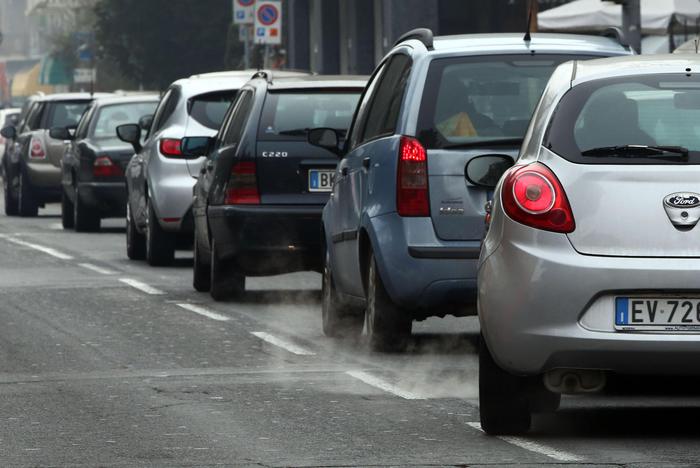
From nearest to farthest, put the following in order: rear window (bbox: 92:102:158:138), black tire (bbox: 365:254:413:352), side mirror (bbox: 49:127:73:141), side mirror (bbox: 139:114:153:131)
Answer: black tire (bbox: 365:254:413:352), side mirror (bbox: 139:114:153:131), rear window (bbox: 92:102:158:138), side mirror (bbox: 49:127:73:141)

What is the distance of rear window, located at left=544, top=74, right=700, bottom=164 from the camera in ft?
26.2

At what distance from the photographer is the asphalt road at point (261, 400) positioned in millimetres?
7871

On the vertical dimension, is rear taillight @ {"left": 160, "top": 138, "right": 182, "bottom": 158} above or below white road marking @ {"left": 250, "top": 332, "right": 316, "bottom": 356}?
above

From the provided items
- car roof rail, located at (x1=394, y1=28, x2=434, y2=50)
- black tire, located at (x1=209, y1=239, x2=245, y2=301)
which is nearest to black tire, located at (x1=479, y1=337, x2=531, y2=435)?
car roof rail, located at (x1=394, y1=28, x2=434, y2=50)

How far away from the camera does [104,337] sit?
1262 centimetres

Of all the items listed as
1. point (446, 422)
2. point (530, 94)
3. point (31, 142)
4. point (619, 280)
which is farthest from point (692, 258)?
point (31, 142)

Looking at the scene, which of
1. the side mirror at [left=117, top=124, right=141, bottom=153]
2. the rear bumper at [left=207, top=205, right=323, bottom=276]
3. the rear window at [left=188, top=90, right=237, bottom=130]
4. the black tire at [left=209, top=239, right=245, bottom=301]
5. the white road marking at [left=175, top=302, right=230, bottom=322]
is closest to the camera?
the white road marking at [left=175, top=302, right=230, bottom=322]

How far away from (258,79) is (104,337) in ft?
10.5

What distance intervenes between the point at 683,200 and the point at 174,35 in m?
59.8

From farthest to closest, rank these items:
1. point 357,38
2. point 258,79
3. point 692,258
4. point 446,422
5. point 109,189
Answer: point 357,38, point 109,189, point 258,79, point 446,422, point 692,258

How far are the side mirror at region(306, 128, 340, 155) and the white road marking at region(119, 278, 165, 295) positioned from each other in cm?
384

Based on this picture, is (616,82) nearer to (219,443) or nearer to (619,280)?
(619,280)

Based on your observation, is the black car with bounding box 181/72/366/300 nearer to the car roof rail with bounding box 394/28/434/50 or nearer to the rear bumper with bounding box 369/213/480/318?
the car roof rail with bounding box 394/28/434/50

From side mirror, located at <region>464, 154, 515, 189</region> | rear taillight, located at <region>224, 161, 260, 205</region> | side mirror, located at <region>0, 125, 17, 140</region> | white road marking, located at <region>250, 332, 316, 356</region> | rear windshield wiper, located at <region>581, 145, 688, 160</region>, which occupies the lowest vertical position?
side mirror, located at <region>0, 125, 17, 140</region>
